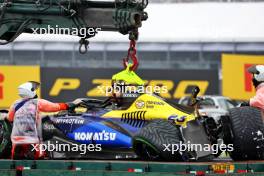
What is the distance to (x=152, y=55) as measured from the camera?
141 ft

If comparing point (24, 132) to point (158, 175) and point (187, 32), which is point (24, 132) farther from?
point (187, 32)

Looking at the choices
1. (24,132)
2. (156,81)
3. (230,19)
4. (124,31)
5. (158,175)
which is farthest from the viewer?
(230,19)

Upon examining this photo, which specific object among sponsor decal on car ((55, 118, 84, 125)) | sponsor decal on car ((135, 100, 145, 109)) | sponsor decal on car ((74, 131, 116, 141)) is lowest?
sponsor decal on car ((74, 131, 116, 141))

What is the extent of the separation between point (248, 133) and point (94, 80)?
69.4 ft

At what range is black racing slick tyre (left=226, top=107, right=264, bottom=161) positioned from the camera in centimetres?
1089

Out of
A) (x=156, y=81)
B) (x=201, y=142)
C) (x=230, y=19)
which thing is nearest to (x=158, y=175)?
(x=201, y=142)

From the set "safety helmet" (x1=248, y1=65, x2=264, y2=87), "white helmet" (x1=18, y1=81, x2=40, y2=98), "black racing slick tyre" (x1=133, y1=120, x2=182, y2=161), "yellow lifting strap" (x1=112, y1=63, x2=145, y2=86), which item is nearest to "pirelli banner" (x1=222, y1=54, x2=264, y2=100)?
"yellow lifting strap" (x1=112, y1=63, x2=145, y2=86)

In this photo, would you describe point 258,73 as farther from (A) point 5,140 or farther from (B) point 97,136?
(A) point 5,140

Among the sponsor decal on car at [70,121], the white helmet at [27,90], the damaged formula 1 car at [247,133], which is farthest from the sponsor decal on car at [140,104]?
the white helmet at [27,90]

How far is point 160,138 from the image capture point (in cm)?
1073

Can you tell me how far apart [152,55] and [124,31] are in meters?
31.7

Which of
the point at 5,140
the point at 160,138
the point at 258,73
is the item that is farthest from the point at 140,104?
the point at 5,140

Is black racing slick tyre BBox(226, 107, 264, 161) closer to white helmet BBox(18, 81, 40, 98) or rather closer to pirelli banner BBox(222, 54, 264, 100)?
white helmet BBox(18, 81, 40, 98)

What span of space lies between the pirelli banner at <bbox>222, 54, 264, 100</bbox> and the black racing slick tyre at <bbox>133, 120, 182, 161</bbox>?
22.2 metres
